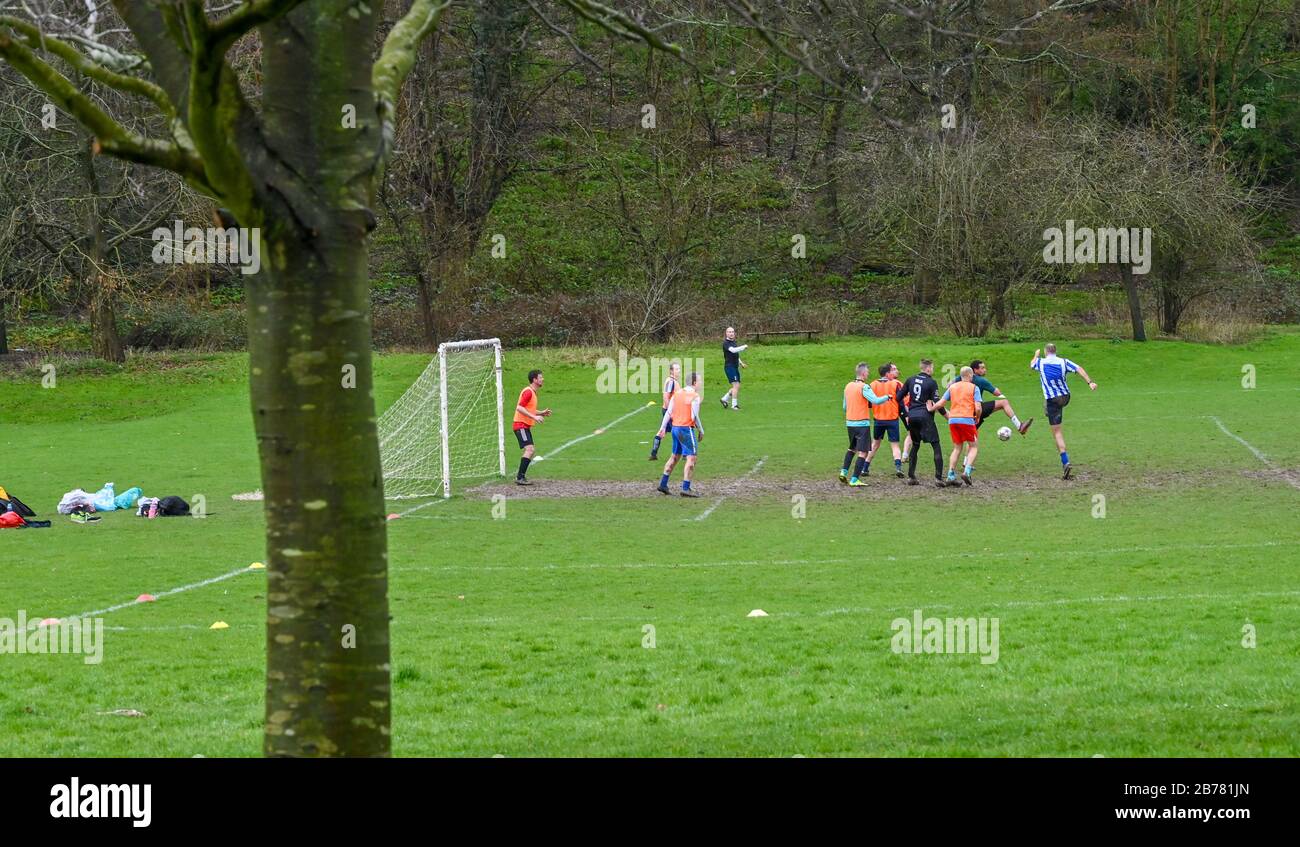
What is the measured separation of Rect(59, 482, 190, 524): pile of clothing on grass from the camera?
74.0 ft

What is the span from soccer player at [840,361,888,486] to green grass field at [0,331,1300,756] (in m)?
0.50

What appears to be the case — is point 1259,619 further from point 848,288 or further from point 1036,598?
point 848,288

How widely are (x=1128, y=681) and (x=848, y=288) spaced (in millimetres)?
50558

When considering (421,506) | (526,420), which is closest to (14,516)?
(421,506)

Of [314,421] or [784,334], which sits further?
[784,334]

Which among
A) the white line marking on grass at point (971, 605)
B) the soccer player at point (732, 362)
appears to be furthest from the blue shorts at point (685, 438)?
the soccer player at point (732, 362)

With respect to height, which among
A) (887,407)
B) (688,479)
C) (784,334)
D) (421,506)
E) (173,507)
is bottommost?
(421,506)

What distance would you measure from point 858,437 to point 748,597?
9.74 meters

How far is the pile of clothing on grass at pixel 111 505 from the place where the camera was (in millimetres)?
22562

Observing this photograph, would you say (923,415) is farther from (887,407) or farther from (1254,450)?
(1254,450)

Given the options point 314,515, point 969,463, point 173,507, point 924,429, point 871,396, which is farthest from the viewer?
point 924,429

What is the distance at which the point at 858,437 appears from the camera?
79.8 ft

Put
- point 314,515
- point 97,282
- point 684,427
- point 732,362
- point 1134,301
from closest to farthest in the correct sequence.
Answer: point 314,515, point 684,427, point 732,362, point 97,282, point 1134,301
